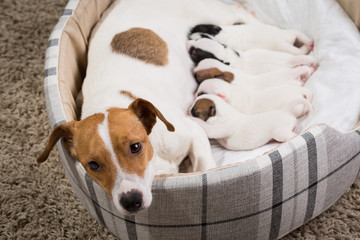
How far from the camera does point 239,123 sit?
2105 millimetres

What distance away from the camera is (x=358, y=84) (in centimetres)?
214

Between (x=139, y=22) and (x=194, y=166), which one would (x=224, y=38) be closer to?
(x=139, y=22)

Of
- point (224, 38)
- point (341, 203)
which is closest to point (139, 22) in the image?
point (224, 38)

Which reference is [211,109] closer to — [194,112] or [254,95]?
[194,112]

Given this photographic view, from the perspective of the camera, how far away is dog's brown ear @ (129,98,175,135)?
154 cm

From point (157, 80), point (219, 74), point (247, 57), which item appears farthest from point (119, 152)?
point (247, 57)

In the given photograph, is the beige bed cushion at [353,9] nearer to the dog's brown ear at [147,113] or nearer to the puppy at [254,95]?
the puppy at [254,95]

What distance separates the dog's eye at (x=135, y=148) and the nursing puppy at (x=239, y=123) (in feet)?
2.13

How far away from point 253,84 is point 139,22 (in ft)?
2.33

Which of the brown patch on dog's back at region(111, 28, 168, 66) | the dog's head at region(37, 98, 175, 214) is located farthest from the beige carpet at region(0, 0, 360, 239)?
the brown patch on dog's back at region(111, 28, 168, 66)

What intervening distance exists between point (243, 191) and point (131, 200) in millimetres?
441

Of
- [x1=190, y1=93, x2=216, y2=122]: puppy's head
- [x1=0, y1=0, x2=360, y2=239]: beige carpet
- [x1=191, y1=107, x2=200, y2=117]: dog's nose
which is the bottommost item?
[x1=0, y1=0, x2=360, y2=239]: beige carpet

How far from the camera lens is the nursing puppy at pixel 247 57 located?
2.40 meters

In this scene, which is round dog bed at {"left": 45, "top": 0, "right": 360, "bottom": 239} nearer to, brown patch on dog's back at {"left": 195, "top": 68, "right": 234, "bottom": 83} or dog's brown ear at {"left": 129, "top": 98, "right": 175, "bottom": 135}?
dog's brown ear at {"left": 129, "top": 98, "right": 175, "bottom": 135}
